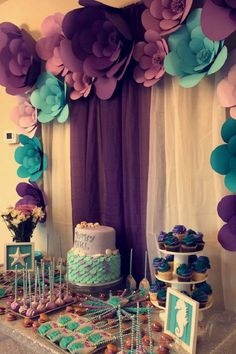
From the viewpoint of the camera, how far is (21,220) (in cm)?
165

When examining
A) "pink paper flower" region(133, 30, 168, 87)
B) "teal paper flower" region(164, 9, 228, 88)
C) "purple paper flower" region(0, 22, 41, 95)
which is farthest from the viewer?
"purple paper flower" region(0, 22, 41, 95)

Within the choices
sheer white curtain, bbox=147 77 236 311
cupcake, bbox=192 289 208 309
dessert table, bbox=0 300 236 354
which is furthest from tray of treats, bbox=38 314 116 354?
sheer white curtain, bbox=147 77 236 311

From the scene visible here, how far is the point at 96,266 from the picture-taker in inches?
54.3

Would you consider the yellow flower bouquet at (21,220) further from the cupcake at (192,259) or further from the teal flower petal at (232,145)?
the teal flower petal at (232,145)

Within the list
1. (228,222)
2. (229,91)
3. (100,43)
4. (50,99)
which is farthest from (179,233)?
(50,99)

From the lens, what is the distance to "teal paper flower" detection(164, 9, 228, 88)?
1217mm

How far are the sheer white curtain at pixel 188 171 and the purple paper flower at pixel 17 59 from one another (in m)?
0.72

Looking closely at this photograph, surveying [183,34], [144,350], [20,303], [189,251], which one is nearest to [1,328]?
[20,303]

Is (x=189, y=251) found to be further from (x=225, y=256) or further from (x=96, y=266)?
(x=96, y=266)

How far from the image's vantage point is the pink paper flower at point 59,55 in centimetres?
154

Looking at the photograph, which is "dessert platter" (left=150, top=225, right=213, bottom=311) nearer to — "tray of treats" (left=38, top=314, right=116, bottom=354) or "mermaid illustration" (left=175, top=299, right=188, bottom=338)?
"mermaid illustration" (left=175, top=299, right=188, bottom=338)

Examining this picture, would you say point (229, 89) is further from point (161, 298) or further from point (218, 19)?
point (161, 298)

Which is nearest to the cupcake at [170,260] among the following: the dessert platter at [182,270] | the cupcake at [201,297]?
the dessert platter at [182,270]

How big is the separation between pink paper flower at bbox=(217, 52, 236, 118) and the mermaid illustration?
0.61m
